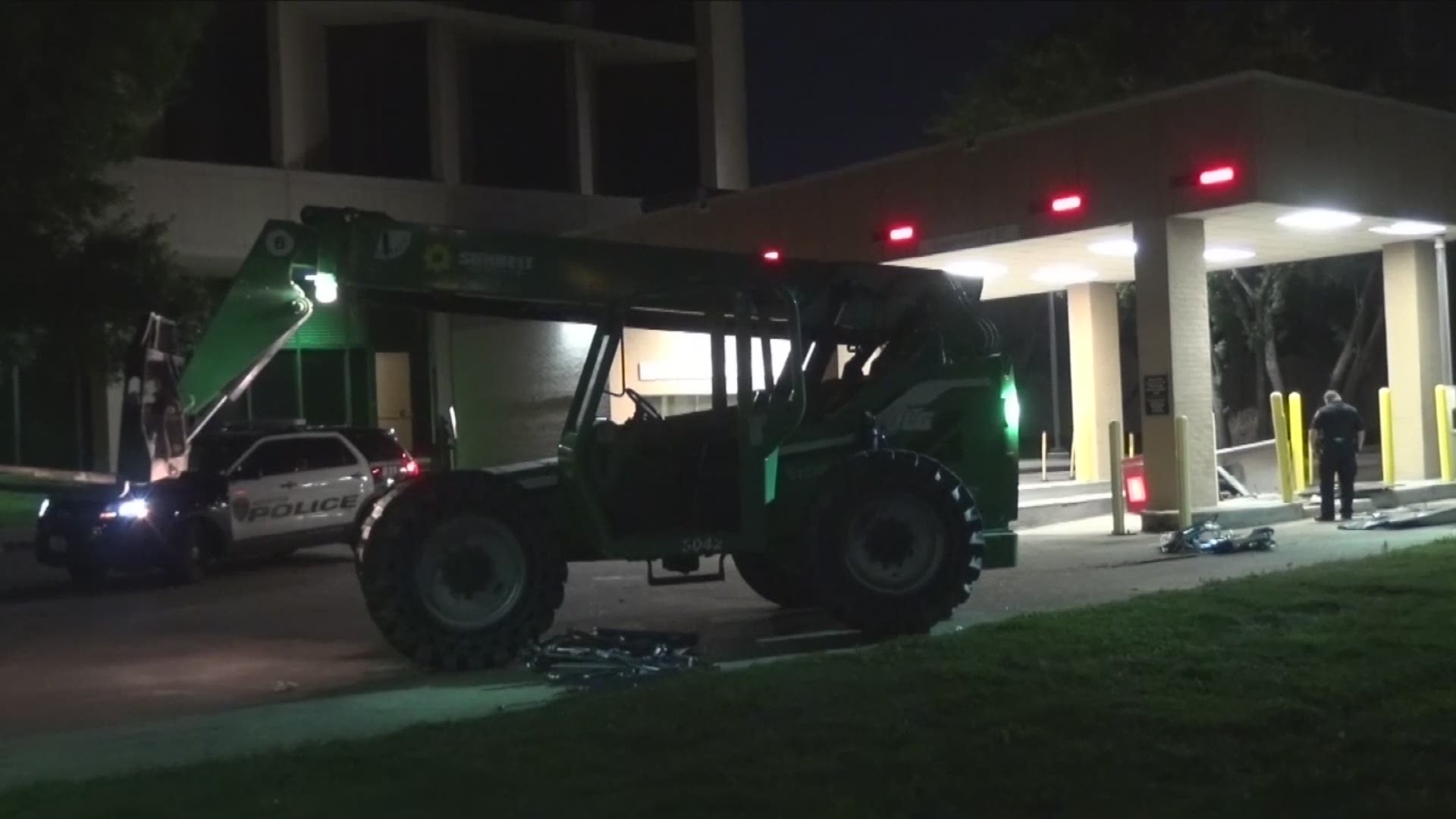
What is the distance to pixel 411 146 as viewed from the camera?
129 feet

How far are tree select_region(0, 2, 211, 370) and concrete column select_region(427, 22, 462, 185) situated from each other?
1092cm

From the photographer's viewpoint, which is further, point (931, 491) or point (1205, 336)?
point (1205, 336)

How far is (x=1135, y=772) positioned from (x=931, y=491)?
212 inches

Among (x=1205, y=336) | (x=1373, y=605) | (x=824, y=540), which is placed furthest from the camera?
(x=1205, y=336)

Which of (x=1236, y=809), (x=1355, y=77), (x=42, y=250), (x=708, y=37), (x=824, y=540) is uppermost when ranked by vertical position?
(x=708, y=37)

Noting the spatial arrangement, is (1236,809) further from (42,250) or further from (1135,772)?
(42,250)

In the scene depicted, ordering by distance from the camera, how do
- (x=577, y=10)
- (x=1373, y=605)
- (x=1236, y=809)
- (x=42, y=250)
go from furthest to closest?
(x=577, y=10) → (x=42, y=250) → (x=1373, y=605) → (x=1236, y=809)

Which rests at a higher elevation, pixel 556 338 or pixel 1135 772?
pixel 556 338

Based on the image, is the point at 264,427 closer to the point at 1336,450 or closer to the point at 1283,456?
Answer: the point at 1283,456

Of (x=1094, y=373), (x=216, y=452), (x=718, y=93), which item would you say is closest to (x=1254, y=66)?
(x=1094, y=373)

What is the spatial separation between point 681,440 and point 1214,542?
22.4ft

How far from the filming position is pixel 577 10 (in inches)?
1646

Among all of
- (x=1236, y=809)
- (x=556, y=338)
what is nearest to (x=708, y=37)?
(x=556, y=338)

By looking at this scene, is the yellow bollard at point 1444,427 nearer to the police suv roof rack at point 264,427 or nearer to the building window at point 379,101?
the police suv roof rack at point 264,427
